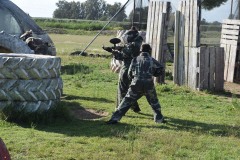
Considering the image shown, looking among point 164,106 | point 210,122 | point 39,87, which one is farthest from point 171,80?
point 39,87

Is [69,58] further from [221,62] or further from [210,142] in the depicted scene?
[210,142]

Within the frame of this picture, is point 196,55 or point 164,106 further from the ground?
point 196,55

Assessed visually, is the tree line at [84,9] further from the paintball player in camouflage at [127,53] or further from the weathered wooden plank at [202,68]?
the paintball player in camouflage at [127,53]

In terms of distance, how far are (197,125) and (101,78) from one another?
20.2ft

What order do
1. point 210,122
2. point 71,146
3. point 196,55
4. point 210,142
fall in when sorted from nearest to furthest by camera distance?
point 71,146
point 210,142
point 210,122
point 196,55

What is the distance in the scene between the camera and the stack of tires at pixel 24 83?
7980 mm

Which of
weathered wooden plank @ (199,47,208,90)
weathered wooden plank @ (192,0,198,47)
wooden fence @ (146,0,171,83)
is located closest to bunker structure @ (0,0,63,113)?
weathered wooden plank @ (199,47,208,90)

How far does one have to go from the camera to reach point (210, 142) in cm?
728

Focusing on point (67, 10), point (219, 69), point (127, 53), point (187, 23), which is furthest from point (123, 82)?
point (67, 10)

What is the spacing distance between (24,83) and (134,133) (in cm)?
197

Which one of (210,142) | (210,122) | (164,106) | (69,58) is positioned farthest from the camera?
(69,58)

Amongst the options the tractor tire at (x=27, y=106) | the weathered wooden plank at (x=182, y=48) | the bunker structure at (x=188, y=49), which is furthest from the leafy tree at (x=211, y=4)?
the tractor tire at (x=27, y=106)

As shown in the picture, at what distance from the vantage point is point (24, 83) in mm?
8031

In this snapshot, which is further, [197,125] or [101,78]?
[101,78]
